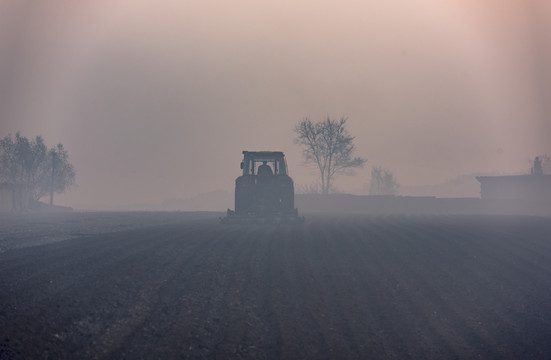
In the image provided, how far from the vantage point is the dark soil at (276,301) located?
601 centimetres

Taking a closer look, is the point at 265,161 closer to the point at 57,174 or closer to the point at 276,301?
the point at 276,301

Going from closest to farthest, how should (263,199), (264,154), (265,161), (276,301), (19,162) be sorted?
(276,301) < (263,199) < (264,154) < (265,161) < (19,162)

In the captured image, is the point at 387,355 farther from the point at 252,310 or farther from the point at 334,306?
the point at 252,310

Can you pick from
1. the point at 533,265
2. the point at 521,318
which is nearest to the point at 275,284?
the point at 521,318

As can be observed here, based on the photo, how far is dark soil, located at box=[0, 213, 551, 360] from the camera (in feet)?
19.7

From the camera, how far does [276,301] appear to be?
25.6ft

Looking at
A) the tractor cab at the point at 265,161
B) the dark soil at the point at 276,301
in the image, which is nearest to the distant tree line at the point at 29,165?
the tractor cab at the point at 265,161

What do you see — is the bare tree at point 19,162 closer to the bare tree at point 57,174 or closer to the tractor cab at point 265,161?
the bare tree at point 57,174

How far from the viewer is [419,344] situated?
6430 millimetres

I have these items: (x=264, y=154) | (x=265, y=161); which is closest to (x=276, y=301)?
(x=264, y=154)

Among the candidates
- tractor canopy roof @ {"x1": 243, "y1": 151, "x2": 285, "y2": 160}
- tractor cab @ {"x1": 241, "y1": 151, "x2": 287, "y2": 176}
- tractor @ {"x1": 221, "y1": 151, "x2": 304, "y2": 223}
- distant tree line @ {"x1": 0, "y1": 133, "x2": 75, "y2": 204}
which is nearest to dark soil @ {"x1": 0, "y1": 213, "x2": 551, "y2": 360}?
tractor @ {"x1": 221, "y1": 151, "x2": 304, "y2": 223}

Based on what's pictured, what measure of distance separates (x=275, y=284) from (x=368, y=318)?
2.10 m

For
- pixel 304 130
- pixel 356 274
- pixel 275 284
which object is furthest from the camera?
pixel 304 130

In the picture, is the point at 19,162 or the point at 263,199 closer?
the point at 263,199
